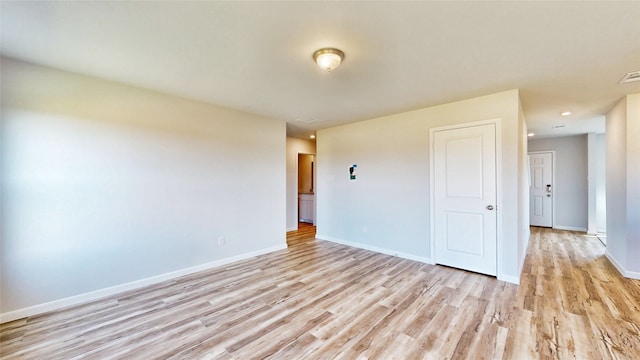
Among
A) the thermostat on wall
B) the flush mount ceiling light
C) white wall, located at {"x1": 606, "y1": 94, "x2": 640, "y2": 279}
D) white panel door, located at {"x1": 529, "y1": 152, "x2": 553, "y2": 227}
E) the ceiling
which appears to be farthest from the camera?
white panel door, located at {"x1": 529, "y1": 152, "x2": 553, "y2": 227}

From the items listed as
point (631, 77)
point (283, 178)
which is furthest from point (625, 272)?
point (283, 178)

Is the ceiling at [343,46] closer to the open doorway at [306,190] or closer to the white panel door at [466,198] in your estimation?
the white panel door at [466,198]

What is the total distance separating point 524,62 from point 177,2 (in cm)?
302

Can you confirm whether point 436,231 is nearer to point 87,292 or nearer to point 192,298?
point 192,298

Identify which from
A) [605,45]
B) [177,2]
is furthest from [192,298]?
[605,45]

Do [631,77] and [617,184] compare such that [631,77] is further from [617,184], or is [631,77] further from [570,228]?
[570,228]

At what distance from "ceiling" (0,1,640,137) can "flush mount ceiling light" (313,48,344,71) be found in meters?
0.07

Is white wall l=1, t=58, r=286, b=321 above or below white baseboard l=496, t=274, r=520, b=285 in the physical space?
above

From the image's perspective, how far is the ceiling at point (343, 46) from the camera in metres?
1.73

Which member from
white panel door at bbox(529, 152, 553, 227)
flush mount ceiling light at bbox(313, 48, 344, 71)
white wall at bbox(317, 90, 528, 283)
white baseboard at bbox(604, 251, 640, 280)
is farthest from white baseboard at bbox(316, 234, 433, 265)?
white panel door at bbox(529, 152, 553, 227)

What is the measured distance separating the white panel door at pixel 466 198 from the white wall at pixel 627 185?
1808 mm

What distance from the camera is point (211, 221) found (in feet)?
12.6

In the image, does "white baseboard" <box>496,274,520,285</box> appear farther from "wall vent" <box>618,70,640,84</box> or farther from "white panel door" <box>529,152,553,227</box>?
"white panel door" <box>529,152,553,227</box>

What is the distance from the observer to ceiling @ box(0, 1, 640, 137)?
5.68 feet
